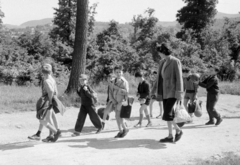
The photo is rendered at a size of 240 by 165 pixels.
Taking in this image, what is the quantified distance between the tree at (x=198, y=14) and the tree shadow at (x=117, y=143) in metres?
34.9

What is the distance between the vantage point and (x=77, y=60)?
1318cm

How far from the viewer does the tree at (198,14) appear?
134 feet

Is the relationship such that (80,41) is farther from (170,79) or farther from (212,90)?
(170,79)

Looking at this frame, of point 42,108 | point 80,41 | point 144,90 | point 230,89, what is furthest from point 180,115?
point 230,89

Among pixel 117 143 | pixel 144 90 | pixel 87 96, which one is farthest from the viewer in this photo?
pixel 144 90

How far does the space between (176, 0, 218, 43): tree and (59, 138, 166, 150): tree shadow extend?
3495cm

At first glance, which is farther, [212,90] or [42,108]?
[212,90]

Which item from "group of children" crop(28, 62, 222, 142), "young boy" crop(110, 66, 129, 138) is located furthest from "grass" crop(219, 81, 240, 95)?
"young boy" crop(110, 66, 129, 138)

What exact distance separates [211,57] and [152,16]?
10.1 m

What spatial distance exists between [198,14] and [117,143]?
37.3 meters

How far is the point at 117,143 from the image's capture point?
266 inches

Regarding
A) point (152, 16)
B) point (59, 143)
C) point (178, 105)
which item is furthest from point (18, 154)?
point (152, 16)

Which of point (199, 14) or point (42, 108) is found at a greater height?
point (199, 14)

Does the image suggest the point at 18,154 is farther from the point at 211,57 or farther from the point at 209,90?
Result: the point at 211,57
